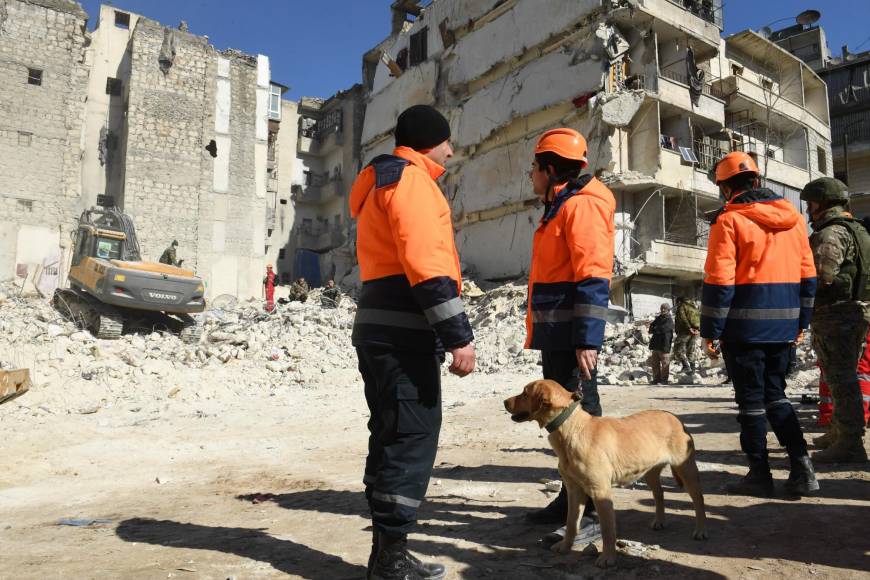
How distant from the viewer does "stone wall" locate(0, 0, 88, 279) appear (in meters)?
24.5

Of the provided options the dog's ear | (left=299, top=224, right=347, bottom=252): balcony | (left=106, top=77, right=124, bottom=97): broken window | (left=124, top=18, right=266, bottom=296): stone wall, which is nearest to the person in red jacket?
the dog's ear

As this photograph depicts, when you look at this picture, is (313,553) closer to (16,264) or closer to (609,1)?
(609,1)

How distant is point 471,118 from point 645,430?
25.6m

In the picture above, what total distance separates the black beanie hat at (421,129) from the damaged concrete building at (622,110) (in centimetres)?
1868

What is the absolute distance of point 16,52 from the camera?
989 inches

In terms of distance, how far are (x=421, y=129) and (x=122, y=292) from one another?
1244cm

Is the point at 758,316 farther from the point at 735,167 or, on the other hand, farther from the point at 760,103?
the point at 760,103

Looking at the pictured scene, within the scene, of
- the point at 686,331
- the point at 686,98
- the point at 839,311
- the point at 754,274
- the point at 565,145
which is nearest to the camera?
the point at 565,145

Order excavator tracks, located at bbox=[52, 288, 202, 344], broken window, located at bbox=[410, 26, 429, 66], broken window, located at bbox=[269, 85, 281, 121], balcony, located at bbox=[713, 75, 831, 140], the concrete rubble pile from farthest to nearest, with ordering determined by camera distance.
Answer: broken window, located at bbox=[269, 85, 281, 121] < broken window, located at bbox=[410, 26, 429, 66] < balcony, located at bbox=[713, 75, 831, 140] < excavator tracks, located at bbox=[52, 288, 202, 344] < the concrete rubble pile

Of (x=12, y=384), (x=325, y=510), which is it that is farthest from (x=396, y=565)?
(x=12, y=384)

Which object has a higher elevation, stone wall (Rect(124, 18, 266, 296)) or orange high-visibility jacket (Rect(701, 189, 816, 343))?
stone wall (Rect(124, 18, 266, 296))

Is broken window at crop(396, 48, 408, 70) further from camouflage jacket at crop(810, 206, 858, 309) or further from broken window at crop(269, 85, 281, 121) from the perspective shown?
camouflage jacket at crop(810, 206, 858, 309)

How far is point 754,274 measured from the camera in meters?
3.64

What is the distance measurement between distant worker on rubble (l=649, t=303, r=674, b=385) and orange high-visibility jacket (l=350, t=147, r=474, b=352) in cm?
983
